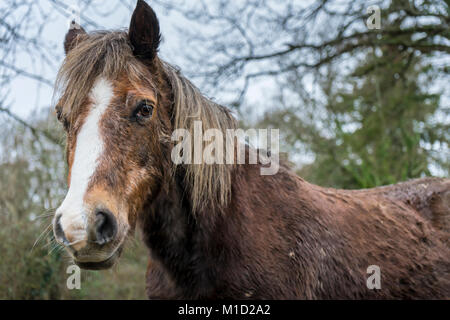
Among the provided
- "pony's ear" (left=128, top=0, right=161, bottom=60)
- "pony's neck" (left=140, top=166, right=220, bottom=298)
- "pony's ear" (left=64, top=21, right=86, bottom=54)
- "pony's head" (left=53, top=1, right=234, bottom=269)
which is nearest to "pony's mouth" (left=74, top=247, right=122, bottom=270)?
"pony's head" (left=53, top=1, right=234, bottom=269)

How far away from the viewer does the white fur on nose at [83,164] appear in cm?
179

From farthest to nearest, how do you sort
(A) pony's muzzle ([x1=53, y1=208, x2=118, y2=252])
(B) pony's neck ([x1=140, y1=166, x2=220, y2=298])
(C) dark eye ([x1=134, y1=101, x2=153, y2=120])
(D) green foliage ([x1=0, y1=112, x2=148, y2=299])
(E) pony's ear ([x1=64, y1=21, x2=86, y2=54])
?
(D) green foliage ([x1=0, y1=112, x2=148, y2=299]) < (E) pony's ear ([x1=64, y1=21, x2=86, y2=54]) < (B) pony's neck ([x1=140, y1=166, x2=220, y2=298]) < (C) dark eye ([x1=134, y1=101, x2=153, y2=120]) < (A) pony's muzzle ([x1=53, y1=208, x2=118, y2=252])

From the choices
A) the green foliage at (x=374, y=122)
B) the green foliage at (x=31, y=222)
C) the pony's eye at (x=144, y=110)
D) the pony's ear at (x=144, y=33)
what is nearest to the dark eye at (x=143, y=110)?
the pony's eye at (x=144, y=110)

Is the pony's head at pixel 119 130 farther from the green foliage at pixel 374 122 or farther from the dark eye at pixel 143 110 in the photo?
the green foliage at pixel 374 122

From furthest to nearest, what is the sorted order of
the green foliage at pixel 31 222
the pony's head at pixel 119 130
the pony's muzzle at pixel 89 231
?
the green foliage at pixel 31 222 → the pony's head at pixel 119 130 → the pony's muzzle at pixel 89 231

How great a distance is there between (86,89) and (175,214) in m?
1.00

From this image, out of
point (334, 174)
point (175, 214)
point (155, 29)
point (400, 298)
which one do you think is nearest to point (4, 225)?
point (175, 214)

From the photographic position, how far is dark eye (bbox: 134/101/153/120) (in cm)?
233

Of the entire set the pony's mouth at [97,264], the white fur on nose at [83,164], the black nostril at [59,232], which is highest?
the white fur on nose at [83,164]

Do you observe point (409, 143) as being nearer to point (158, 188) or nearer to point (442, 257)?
point (442, 257)

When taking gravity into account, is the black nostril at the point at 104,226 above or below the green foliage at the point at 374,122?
below

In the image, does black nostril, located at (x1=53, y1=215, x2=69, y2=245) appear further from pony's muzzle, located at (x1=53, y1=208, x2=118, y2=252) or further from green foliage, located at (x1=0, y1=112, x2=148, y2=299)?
green foliage, located at (x1=0, y1=112, x2=148, y2=299)

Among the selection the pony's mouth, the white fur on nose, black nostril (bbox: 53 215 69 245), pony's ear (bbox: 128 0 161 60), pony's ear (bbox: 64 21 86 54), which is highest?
pony's ear (bbox: 64 21 86 54)

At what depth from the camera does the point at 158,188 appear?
100 inches
